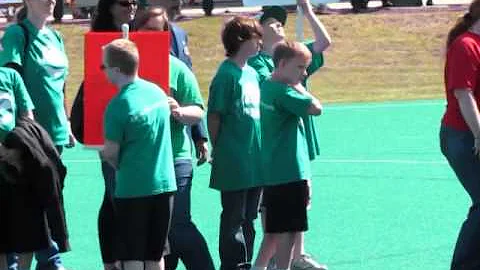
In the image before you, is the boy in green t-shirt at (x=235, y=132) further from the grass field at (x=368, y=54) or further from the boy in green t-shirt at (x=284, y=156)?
the grass field at (x=368, y=54)

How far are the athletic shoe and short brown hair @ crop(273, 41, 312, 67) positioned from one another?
145 cm

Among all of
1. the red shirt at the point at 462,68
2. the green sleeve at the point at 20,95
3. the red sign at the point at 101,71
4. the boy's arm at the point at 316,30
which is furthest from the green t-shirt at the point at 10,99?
the red shirt at the point at 462,68

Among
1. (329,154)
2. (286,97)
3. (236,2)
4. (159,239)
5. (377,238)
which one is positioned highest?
(286,97)

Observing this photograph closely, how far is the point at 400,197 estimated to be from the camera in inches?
476

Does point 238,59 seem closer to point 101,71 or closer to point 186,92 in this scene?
point 186,92

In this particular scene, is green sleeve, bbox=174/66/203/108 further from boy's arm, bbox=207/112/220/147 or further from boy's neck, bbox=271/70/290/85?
boy's neck, bbox=271/70/290/85

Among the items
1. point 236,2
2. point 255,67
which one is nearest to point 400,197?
point 255,67

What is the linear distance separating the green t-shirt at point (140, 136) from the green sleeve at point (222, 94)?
0.79m

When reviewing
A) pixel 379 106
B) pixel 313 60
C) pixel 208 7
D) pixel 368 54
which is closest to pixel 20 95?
pixel 313 60

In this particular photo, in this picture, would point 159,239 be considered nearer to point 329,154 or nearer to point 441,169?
point 441,169

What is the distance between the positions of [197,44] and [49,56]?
82.6ft

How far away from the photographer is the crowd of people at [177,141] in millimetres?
7340

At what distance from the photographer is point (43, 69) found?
828 centimetres

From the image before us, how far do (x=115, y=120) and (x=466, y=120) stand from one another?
7.18ft
